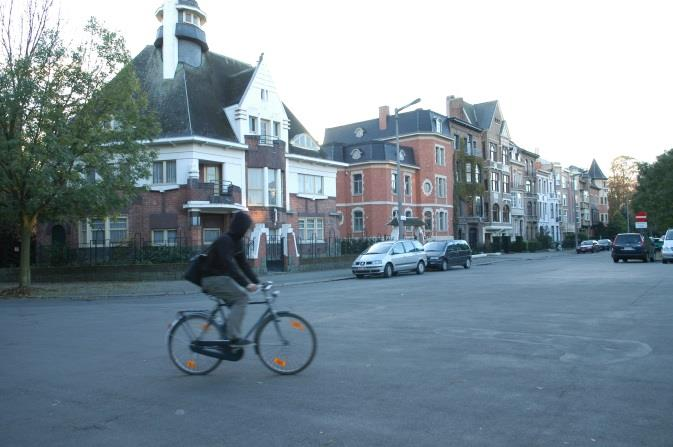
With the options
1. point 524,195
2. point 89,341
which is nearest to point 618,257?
point 89,341

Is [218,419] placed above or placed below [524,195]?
below

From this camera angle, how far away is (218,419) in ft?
17.5

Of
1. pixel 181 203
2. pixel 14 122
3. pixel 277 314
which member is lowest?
pixel 277 314

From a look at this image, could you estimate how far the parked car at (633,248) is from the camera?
34781mm

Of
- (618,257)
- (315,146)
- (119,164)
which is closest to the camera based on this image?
(119,164)

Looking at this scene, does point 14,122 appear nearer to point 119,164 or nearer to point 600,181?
point 119,164

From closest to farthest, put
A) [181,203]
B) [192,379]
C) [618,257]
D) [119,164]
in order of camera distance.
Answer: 1. [192,379]
2. [119,164]
3. [181,203]
4. [618,257]

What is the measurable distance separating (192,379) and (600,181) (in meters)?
113

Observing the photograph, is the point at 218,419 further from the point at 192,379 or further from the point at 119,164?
the point at 119,164

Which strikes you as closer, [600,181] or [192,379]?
[192,379]

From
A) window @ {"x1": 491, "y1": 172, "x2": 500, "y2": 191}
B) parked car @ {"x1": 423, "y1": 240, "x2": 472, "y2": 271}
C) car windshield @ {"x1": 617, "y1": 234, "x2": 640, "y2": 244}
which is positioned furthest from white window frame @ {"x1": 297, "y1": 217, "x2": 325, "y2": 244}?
window @ {"x1": 491, "y1": 172, "x2": 500, "y2": 191}

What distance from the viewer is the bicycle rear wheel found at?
7.15 m

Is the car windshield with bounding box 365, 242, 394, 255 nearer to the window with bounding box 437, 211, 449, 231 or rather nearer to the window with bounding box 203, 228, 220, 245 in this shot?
the window with bounding box 203, 228, 220, 245

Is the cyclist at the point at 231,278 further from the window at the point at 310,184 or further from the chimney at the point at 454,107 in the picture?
the chimney at the point at 454,107
